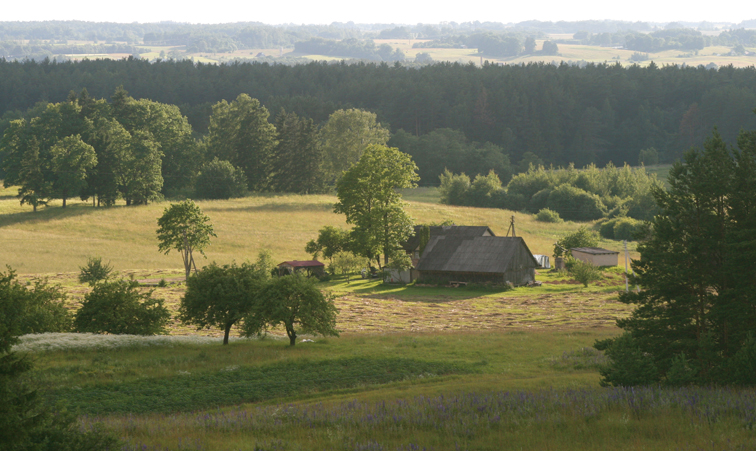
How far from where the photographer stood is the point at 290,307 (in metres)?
31.3

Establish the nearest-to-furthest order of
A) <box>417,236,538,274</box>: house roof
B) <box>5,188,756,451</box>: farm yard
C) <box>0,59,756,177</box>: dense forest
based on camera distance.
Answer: <box>5,188,756,451</box>: farm yard
<box>417,236,538,274</box>: house roof
<box>0,59,756,177</box>: dense forest

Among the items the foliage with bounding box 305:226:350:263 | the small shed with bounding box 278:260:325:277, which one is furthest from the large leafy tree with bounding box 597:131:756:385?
the foliage with bounding box 305:226:350:263

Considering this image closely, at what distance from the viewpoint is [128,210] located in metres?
92.1

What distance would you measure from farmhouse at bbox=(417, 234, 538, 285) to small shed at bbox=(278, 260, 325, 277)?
9783mm

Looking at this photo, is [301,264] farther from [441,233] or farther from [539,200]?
[539,200]

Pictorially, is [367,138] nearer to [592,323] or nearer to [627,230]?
[627,230]

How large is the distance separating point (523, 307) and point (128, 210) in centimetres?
6227

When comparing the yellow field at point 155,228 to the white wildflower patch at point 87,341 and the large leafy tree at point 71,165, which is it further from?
the white wildflower patch at point 87,341

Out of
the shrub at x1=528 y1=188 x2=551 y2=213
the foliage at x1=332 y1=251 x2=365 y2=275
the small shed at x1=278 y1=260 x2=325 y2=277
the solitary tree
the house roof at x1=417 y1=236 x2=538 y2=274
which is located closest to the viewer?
the house roof at x1=417 y1=236 x2=538 y2=274

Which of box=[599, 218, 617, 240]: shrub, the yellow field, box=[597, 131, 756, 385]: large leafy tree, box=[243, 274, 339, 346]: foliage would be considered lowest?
box=[599, 218, 617, 240]: shrub

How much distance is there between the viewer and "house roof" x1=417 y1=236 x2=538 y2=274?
202 ft

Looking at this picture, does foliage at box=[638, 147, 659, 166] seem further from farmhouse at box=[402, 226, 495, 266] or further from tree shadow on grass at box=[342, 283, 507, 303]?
tree shadow on grass at box=[342, 283, 507, 303]

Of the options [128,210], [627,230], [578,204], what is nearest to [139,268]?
[128,210]

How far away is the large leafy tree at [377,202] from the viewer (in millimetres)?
67125
